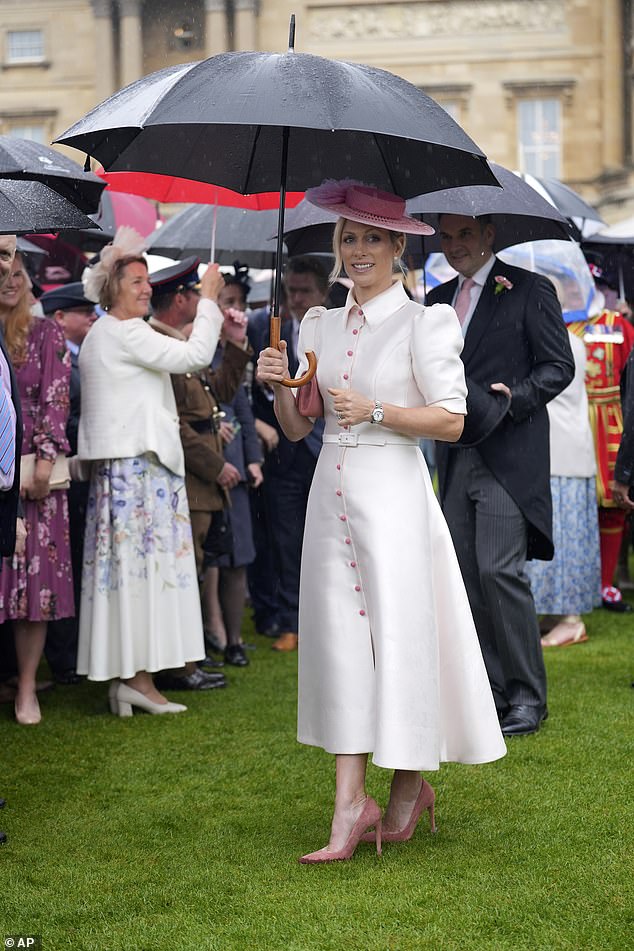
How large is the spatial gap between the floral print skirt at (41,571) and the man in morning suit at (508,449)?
5.56ft

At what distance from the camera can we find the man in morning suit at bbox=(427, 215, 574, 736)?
5.39 metres

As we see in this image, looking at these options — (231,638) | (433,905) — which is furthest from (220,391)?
(433,905)

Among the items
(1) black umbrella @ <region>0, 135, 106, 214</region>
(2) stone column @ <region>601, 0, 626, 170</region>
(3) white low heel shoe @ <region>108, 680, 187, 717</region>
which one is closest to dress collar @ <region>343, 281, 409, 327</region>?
(1) black umbrella @ <region>0, 135, 106, 214</region>

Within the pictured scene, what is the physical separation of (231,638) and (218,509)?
Answer: 853 mm

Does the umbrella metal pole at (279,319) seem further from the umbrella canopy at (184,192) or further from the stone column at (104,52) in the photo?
Answer: the stone column at (104,52)

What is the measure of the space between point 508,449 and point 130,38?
3661cm

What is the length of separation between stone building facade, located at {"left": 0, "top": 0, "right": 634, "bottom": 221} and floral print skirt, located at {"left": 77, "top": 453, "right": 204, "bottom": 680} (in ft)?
109

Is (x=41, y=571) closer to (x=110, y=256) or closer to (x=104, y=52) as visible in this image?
(x=110, y=256)

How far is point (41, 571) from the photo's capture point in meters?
5.89

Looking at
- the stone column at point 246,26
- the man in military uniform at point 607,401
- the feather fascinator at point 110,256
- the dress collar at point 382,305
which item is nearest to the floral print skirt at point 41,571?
the feather fascinator at point 110,256

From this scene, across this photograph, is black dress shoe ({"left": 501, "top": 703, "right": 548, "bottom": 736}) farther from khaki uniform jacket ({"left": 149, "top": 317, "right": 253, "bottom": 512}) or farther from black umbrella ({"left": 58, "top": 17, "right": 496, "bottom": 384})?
black umbrella ({"left": 58, "top": 17, "right": 496, "bottom": 384})

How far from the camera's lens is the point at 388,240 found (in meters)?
4.00

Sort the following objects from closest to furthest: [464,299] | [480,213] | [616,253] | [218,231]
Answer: [480,213], [464,299], [218,231], [616,253]

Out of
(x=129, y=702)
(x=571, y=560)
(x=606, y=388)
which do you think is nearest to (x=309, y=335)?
(x=129, y=702)
